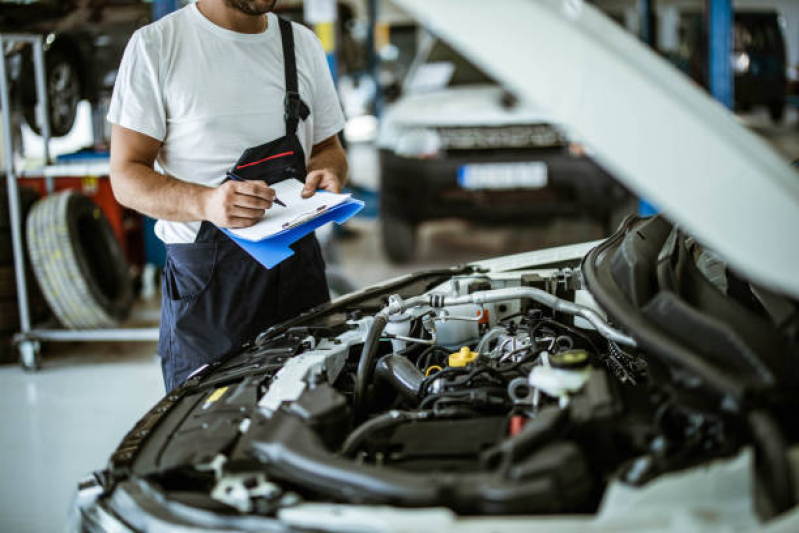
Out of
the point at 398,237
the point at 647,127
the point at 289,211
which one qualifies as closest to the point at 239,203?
the point at 289,211

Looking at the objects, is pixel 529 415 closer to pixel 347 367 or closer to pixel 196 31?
pixel 347 367

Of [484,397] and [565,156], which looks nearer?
[484,397]

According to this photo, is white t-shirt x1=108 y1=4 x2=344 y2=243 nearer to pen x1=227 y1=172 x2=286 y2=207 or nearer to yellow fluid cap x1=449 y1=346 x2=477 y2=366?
pen x1=227 y1=172 x2=286 y2=207

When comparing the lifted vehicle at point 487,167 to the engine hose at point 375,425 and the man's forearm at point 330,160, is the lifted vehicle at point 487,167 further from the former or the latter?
the engine hose at point 375,425

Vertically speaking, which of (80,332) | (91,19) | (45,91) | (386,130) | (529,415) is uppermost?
(91,19)

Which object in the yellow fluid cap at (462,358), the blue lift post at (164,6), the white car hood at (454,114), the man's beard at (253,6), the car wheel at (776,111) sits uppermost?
the man's beard at (253,6)

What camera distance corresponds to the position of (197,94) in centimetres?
202

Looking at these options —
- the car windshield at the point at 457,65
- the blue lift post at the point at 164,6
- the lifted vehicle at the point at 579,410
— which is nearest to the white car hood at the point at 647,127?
the lifted vehicle at the point at 579,410

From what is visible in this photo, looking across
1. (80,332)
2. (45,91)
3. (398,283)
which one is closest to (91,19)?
(45,91)

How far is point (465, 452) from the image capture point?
4.46 ft

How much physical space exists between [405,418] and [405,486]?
1.05ft

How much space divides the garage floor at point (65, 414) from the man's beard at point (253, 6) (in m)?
1.61

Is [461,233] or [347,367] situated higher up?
[347,367]

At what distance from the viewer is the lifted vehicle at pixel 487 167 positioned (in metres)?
5.07
